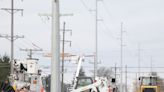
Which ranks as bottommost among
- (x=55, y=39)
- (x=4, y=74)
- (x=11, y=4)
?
(x=4, y=74)

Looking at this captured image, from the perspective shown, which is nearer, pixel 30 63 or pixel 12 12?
pixel 30 63

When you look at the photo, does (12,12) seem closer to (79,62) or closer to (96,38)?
(96,38)

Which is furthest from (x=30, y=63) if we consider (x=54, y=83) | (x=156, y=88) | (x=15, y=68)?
(x=156, y=88)

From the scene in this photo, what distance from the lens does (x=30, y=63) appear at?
2831 cm

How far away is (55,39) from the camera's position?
16672 mm

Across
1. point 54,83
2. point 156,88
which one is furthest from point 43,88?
point 156,88

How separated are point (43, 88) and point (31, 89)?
2.08ft

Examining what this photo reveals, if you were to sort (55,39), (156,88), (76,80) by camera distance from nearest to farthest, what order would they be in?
(55,39) → (76,80) → (156,88)

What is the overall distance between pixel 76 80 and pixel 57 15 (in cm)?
1621

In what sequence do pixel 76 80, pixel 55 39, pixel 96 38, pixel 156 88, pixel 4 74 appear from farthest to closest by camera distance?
pixel 4 74, pixel 96 38, pixel 156 88, pixel 76 80, pixel 55 39

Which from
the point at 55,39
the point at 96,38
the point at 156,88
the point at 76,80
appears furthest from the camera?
the point at 96,38

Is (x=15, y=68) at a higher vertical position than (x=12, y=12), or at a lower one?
lower

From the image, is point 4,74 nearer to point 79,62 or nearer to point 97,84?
point 79,62

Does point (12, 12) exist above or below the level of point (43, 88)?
above
